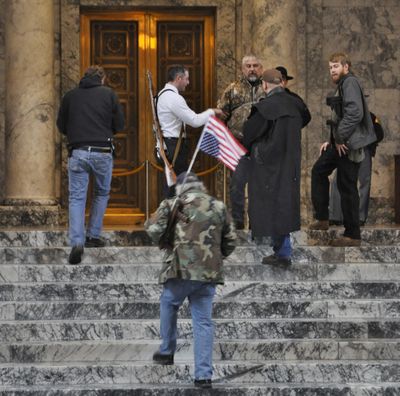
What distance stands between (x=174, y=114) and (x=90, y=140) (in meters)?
0.90

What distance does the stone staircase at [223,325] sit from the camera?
11.8 m

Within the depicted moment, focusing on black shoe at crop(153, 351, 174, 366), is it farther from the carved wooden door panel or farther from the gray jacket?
the carved wooden door panel

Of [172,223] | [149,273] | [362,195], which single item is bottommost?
[149,273]

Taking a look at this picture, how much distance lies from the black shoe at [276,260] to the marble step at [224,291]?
1.52ft

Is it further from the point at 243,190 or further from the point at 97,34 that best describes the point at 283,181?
the point at 97,34

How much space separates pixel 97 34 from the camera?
19734 millimetres

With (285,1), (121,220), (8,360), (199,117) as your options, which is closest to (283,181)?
(199,117)

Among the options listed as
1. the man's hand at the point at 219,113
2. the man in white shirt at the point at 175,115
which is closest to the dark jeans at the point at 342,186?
the man's hand at the point at 219,113

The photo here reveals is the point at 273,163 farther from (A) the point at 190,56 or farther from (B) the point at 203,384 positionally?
(A) the point at 190,56

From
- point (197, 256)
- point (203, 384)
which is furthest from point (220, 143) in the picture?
point (203, 384)

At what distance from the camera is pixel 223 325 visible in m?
12.7

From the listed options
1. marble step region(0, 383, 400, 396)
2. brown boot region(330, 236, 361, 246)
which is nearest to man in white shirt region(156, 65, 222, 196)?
brown boot region(330, 236, 361, 246)

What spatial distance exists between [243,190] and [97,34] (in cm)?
498

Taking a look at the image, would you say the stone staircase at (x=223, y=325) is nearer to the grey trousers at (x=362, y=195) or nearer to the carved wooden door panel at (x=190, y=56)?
the grey trousers at (x=362, y=195)
